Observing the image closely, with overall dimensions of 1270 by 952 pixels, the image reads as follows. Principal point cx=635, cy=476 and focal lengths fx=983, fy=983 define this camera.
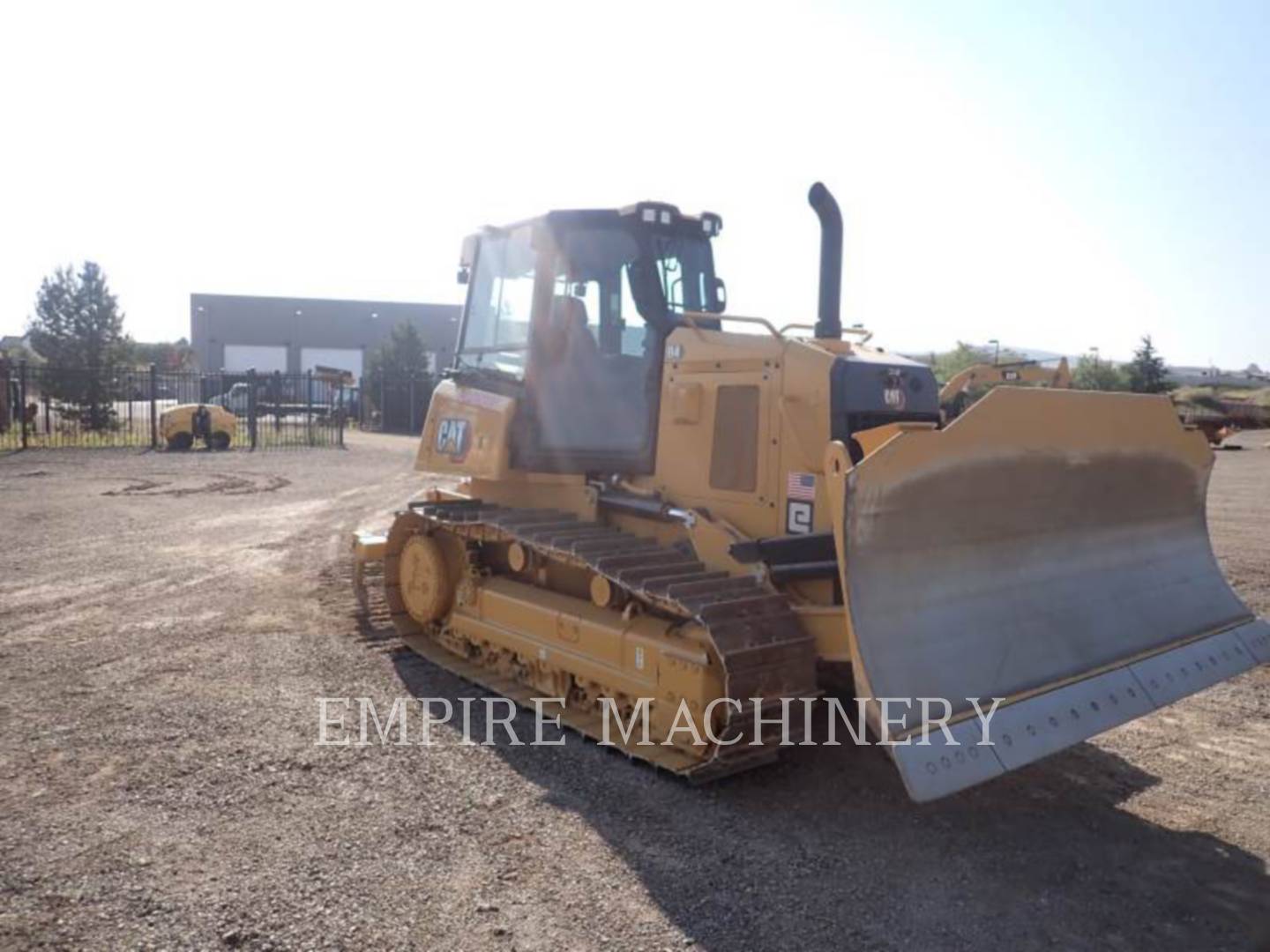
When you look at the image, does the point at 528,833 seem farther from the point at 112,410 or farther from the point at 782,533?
the point at 112,410

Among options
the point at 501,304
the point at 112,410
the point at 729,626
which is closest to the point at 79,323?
the point at 112,410

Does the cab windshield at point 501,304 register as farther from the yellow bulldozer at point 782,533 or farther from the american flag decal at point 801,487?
the american flag decal at point 801,487

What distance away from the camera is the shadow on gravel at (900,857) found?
3598 mm

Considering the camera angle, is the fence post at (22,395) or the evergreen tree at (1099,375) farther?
the evergreen tree at (1099,375)

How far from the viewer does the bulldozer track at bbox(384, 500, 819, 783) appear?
4.45 meters

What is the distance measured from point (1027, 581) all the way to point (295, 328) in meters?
66.2

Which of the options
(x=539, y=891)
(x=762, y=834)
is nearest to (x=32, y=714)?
(x=539, y=891)

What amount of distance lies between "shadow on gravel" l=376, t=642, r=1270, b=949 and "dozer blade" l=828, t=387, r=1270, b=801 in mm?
459

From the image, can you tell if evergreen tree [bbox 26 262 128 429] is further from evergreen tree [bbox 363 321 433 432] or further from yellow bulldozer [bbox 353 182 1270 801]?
yellow bulldozer [bbox 353 182 1270 801]

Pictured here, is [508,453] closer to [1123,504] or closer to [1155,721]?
[1123,504]

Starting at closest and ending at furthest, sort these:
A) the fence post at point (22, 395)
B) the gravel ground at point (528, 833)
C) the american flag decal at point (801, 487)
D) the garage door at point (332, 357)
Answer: the gravel ground at point (528, 833)
the american flag decal at point (801, 487)
the fence post at point (22, 395)
the garage door at point (332, 357)

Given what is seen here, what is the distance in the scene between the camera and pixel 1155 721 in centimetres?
594

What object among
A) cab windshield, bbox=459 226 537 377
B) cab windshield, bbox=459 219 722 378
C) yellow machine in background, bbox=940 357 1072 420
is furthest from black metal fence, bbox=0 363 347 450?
yellow machine in background, bbox=940 357 1072 420

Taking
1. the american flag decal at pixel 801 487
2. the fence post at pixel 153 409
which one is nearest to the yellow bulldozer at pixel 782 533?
the american flag decal at pixel 801 487
